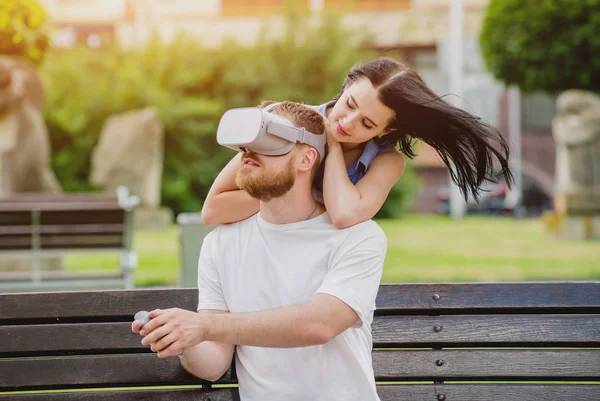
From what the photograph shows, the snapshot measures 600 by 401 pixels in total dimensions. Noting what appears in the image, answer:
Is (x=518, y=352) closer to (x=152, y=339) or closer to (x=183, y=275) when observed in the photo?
(x=152, y=339)

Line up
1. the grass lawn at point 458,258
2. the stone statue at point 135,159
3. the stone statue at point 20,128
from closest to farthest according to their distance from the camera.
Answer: the stone statue at point 20,128 < the grass lawn at point 458,258 < the stone statue at point 135,159

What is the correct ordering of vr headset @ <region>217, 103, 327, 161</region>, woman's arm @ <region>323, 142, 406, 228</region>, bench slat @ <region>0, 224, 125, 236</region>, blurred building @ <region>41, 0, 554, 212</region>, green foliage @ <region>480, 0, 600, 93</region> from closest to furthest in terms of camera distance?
vr headset @ <region>217, 103, 327, 161</region> < woman's arm @ <region>323, 142, 406, 228</region> < bench slat @ <region>0, 224, 125, 236</region> < green foliage @ <region>480, 0, 600, 93</region> < blurred building @ <region>41, 0, 554, 212</region>

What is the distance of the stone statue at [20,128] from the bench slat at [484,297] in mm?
7640

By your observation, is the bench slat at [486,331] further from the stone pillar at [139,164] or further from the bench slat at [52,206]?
the stone pillar at [139,164]

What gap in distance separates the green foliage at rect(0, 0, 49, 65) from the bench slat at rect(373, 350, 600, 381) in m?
4.87

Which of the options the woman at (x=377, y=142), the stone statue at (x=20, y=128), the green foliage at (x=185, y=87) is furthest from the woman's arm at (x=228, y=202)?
the green foliage at (x=185, y=87)

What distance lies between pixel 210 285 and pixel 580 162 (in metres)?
14.4

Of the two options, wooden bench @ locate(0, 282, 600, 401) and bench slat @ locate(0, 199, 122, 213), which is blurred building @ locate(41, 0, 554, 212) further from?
wooden bench @ locate(0, 282, 600, 401)

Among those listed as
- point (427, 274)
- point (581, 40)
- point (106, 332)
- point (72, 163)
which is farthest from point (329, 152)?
point (72, 163)

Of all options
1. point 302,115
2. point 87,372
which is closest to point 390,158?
point 302,115

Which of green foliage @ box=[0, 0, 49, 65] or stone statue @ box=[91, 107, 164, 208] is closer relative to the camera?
green foliage @ box=[0, 0, 49, 65]

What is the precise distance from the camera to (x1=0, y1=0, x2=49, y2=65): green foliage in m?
6.66

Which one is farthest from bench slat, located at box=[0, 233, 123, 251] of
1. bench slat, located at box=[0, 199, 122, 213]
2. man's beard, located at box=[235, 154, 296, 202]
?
man's beard, located at box=[235, 154, 296, 202]

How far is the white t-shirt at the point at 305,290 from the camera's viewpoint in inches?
→ 84.7
